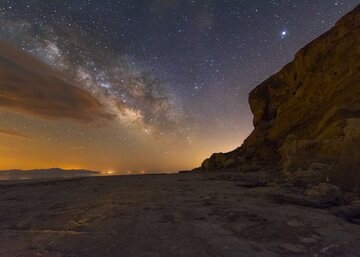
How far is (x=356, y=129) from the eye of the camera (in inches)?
284

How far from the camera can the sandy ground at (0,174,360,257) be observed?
Result: 305 centimetres

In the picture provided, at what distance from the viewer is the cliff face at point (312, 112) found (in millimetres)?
8586

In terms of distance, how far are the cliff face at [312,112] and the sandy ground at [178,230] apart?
9.77ft

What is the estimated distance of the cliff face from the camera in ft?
28.2

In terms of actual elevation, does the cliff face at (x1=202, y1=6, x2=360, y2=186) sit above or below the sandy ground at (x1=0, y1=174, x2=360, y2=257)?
above

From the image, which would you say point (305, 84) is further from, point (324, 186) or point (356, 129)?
point (324, 186)

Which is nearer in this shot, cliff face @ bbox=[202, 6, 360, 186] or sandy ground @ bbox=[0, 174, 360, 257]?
sandy ground @ bbox=[0, 174, 360, 257]

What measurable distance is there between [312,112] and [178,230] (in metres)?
13.2

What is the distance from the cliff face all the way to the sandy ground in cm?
298

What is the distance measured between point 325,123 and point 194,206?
787 centimetres

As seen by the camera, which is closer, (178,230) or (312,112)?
(178,230)

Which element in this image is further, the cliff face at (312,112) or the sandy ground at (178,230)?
the cliff face at (312,112)

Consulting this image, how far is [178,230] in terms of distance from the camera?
12.6ft

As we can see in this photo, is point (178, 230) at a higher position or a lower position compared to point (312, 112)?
lower
